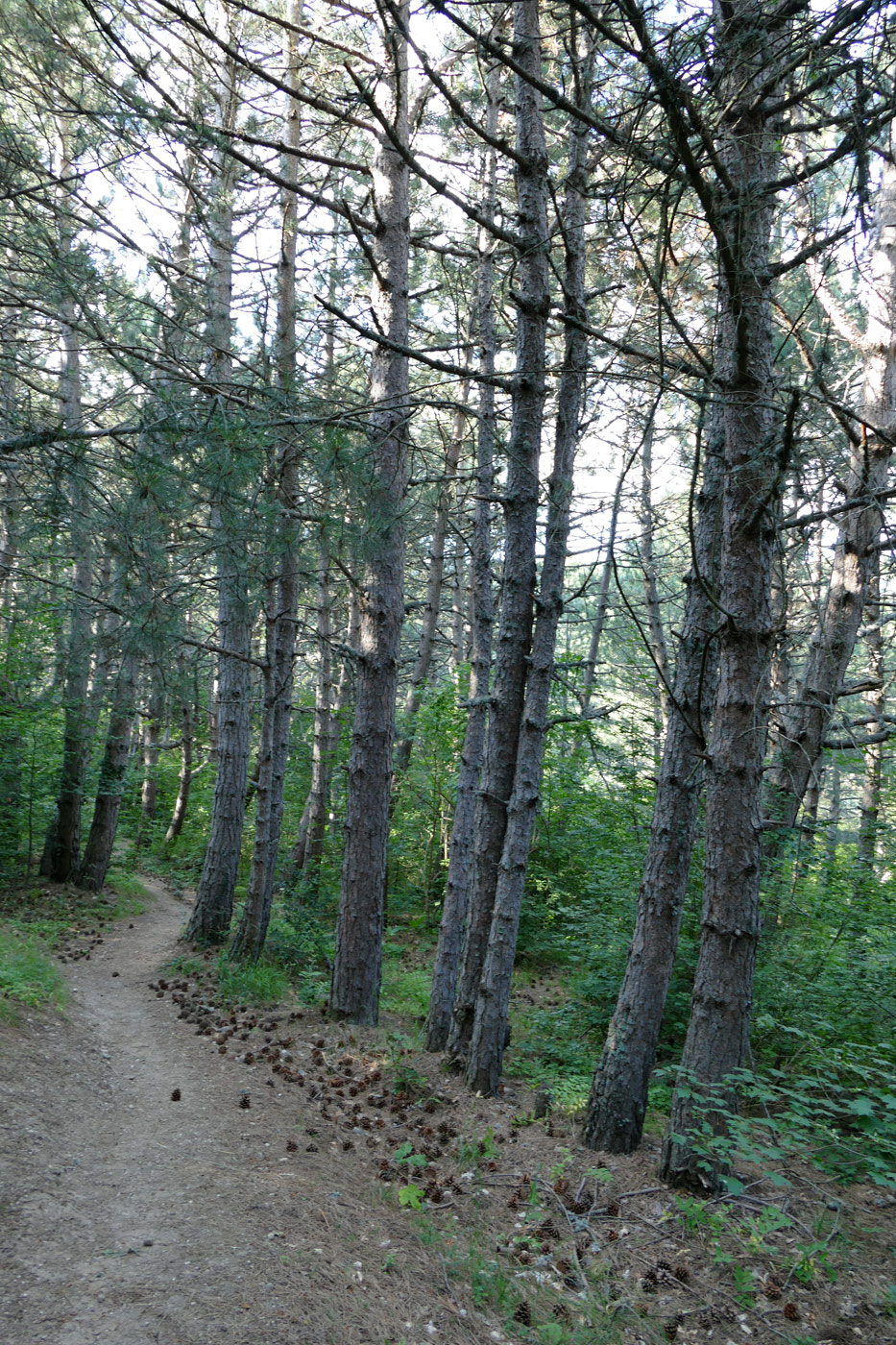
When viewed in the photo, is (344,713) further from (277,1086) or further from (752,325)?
(752,325)

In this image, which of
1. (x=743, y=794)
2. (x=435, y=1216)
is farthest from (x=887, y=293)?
(x=435, y=1216)

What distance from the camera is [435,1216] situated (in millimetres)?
A: 3938

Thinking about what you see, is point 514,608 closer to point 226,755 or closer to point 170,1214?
point 170,1214

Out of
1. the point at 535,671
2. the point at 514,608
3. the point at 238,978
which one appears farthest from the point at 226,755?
the point at 535,671

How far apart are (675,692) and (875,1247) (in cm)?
290

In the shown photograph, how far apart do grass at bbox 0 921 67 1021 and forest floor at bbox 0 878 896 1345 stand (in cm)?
57

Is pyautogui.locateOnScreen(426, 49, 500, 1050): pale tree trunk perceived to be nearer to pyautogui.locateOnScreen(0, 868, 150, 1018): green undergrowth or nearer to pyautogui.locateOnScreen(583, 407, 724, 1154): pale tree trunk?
pyautogui.locateOnScreen(583, 407, 724, 1154): pale tree trunk

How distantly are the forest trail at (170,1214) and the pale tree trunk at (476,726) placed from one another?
1646 mm

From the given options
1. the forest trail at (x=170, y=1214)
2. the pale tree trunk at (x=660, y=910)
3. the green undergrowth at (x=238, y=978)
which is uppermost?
the pale tree trunk at (x=660, y=910)

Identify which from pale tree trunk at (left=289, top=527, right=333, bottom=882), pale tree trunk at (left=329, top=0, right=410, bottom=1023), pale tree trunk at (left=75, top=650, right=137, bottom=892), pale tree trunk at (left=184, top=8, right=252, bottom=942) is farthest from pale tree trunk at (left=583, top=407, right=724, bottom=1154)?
pale tree trunk at (left=75, top=650, right=137, bottom=892)

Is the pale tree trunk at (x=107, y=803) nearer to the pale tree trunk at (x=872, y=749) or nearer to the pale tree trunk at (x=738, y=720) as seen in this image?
the pale tree trunk at (x=872, y=749)

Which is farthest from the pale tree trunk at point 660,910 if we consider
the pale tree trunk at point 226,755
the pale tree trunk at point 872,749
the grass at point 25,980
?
the pale tree trunk at point 226,755

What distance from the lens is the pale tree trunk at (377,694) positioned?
6898 mm

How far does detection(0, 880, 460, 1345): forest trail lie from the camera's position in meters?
2.97
